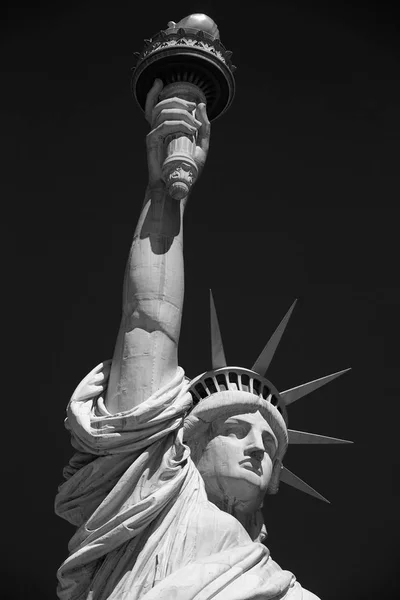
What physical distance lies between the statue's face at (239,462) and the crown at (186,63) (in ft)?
13.6

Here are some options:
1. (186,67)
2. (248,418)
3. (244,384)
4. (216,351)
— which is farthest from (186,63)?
(248,418)

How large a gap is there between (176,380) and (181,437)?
635 millimetres

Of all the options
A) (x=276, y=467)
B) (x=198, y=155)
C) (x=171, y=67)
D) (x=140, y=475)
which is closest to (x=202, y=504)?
(x=140, y=475)

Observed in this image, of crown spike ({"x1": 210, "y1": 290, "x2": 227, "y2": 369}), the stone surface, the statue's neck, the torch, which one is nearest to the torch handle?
the stone surface

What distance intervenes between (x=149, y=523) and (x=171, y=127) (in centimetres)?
466

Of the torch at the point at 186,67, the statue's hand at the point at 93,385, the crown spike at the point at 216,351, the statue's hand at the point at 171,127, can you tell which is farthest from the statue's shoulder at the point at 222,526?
the torch at the point at 186,67

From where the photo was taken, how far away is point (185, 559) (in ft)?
40.5

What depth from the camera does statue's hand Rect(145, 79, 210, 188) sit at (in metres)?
14.6

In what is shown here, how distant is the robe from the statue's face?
26.6 inches

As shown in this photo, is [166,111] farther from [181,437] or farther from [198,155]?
[181,437]

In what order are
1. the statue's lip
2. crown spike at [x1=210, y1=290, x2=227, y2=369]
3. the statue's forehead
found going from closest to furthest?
the statue's lip
the statue's forehead
crown spike at [x1=210, y1=290, x2=227, y2=369]

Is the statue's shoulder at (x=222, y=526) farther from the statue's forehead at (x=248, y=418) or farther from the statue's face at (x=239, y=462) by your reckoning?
the statue's forehead at (x=248, y=418)

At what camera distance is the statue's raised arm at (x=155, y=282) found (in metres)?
13.4

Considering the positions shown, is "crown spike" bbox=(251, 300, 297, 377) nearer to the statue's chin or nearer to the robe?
the statue's chin
